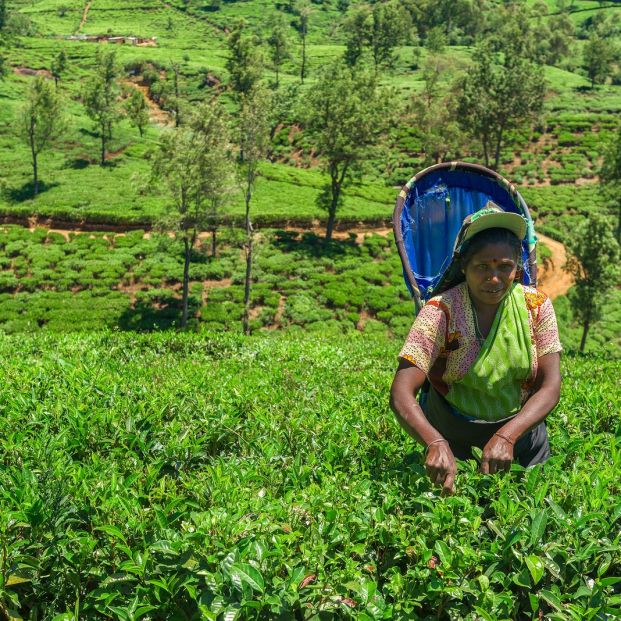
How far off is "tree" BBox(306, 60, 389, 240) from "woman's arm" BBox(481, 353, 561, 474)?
2929cm

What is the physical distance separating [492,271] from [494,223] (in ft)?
0.91

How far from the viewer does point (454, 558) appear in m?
2.16

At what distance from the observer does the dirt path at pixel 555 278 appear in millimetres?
29250

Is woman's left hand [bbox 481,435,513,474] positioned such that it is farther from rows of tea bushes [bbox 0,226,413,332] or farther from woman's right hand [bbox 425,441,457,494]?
rows of tea bushes [bbox 0,226,413,332]

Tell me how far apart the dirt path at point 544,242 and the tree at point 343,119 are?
2998mm

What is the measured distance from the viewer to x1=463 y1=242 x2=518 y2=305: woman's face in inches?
114

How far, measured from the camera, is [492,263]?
2898 mm

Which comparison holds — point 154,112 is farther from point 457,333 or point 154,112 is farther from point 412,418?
point 412,418

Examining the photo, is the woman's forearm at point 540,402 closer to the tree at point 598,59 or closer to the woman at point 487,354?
the woman at point 487,354

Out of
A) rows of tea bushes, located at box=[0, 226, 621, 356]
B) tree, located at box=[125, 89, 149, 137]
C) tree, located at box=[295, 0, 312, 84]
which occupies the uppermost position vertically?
tree, located at box=[295, 0, 312, 84]

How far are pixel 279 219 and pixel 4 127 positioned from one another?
3283 cm

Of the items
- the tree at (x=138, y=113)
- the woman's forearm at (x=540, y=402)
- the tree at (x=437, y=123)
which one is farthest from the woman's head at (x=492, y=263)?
the tree at (x=138, y=113)

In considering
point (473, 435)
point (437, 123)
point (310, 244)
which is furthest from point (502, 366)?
point (437, 123)

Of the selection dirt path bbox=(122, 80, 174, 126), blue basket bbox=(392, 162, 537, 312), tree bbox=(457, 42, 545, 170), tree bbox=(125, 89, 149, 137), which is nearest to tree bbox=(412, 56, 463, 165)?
tree bbox=(457, 42, 545, 170)
